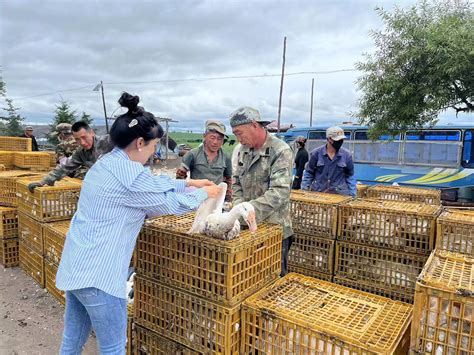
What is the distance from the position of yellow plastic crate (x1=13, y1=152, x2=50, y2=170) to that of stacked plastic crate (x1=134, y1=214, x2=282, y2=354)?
6.34 m

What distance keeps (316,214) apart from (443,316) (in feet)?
6.97

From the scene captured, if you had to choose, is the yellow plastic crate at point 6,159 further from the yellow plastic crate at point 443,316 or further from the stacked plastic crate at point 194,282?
the yellow plastic crate at point 443,316

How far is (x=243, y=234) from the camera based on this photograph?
2.16m

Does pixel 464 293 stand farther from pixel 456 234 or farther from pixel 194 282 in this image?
pixel 456 234

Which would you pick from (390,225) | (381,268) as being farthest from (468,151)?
(381,268)

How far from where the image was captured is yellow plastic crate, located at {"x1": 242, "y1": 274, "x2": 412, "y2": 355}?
66.2 inches

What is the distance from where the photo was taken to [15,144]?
888 centimetres

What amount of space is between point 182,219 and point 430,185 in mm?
10731

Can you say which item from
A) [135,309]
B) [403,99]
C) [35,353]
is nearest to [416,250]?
[135,309]

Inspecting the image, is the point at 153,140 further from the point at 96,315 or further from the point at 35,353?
the point at 35,353

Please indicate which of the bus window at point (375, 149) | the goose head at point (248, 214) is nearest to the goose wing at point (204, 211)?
the goose head at point (248, 214)

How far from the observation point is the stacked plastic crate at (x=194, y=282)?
1.97 m

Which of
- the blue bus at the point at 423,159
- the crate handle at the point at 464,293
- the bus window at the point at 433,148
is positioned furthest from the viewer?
the bus window at the point at 433,148

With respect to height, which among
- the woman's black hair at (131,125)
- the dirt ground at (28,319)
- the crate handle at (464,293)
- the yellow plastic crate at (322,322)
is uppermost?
the woman's black hair at (131,125)
